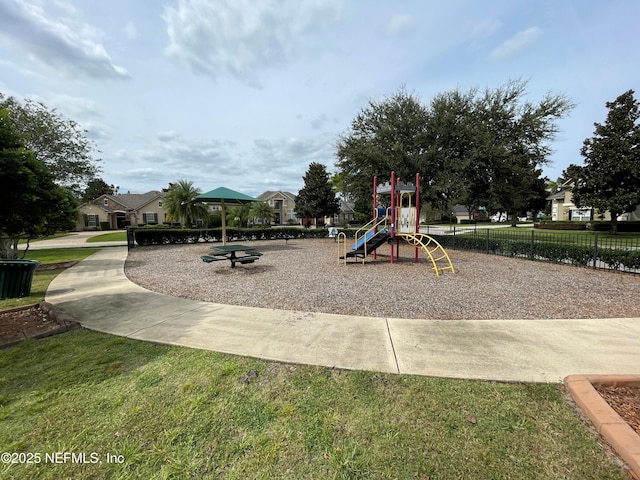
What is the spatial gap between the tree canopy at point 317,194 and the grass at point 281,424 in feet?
121

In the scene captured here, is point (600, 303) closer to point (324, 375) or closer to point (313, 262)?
point (324, 375)

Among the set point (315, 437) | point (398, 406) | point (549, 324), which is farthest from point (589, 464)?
point (549, 324)

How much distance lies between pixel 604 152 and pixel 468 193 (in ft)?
47.9

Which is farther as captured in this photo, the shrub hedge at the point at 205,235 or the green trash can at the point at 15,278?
the shrub hedge at the point at 205,235

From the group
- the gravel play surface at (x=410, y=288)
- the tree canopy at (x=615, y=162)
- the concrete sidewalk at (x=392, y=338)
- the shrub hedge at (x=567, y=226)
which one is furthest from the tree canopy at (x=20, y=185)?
the shrub hedge at (x=567, y=226)

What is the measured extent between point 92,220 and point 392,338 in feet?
170

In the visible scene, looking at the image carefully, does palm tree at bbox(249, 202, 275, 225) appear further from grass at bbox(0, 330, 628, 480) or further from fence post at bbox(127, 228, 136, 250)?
grass at bbox(0, 330, 628, 480)

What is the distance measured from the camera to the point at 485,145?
14.6m

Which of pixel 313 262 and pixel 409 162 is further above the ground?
pixel 409 162

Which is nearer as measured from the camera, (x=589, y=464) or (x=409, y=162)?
(x=589, y=464)

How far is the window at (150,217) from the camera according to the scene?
45094 millimetres

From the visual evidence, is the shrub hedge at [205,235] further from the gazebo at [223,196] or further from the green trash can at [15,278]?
the green trash can at [15,278]

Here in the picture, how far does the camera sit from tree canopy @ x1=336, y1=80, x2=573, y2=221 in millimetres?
15023

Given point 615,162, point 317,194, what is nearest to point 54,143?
point 317,194
